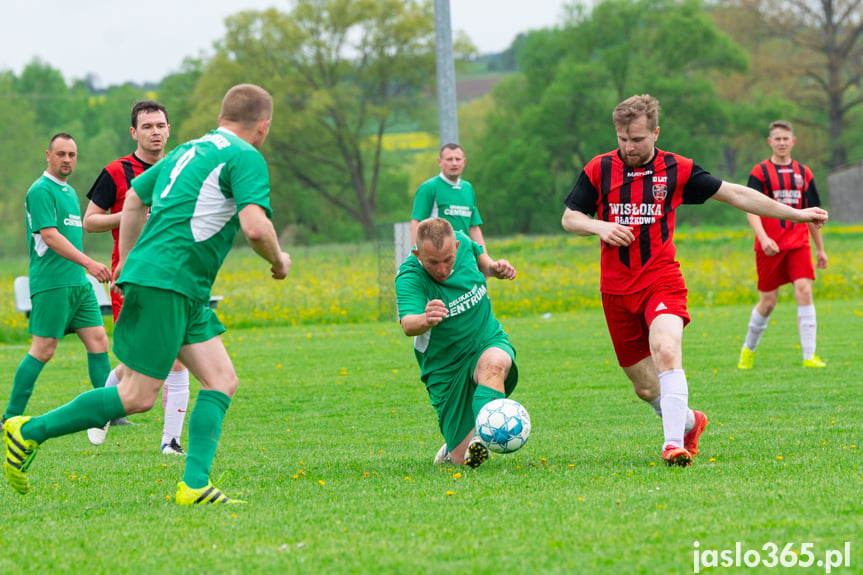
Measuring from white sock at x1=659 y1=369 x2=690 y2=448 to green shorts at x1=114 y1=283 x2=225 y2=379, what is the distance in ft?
8.95

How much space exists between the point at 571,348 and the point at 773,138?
4.27 m

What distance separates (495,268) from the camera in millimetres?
6535

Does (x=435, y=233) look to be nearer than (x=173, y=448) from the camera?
Yes

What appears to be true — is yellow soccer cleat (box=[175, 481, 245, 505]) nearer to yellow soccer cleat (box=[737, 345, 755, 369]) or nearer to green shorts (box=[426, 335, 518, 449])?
green shorts (box=[426, 335, 518, 449])

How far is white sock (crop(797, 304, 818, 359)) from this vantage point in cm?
1068

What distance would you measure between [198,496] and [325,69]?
55049 millimetres

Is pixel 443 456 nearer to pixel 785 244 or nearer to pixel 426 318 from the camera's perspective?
pixel 426 318

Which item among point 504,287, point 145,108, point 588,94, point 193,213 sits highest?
point 588,94

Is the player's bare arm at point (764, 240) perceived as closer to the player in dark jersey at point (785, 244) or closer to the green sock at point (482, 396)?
the player in dark jersey at point (785, 244)

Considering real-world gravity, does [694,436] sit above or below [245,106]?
below

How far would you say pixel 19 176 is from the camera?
62.7 metres

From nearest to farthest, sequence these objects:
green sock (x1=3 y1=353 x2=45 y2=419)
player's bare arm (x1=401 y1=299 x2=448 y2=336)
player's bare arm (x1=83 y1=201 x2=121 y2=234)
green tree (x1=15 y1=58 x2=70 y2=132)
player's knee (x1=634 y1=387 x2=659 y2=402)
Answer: player's bare arm (x1=401 y1=299 x2=448 y2=336)
player's knee (x1=634 y1=387 x2=659 y2=402)
player's bare arm (x1=83 y1=201 x2=121 y2=234)
green sock (x1=3 y1=353 x2=45 y2=419)
green tree (x1=15 y1=58 x2=70 y2=132)

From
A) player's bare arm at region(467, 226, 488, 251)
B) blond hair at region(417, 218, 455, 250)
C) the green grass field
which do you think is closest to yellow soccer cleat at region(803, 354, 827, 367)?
the green grass field

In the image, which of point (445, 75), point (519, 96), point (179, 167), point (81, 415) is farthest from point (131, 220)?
point (519, 96)
